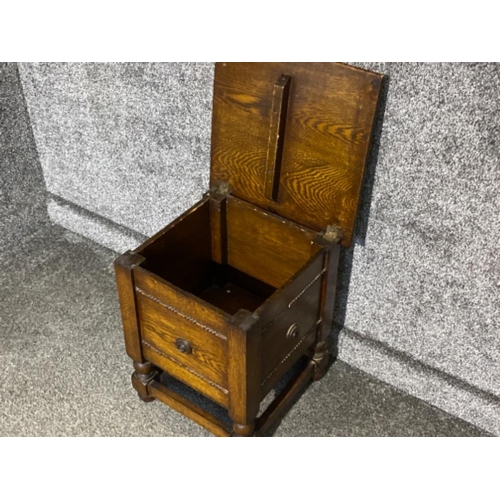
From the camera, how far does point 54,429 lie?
3.81ft

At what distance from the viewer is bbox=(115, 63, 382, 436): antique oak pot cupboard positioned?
38.1 inches

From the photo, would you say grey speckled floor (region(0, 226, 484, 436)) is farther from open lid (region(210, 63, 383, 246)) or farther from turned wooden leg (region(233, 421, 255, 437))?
open lid (region(210, 63, 383, 246))

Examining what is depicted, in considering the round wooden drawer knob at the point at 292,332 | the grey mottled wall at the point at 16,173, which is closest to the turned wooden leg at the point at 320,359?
the round wooden drawer knob at the point at 292,332

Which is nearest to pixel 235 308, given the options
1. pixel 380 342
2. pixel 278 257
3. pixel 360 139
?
pixel 278 257

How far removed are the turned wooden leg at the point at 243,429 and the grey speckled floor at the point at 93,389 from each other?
111mm

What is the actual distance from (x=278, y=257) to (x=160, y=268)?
0.19 m

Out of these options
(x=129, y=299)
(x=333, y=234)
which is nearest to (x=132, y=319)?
(x=129, y=299)

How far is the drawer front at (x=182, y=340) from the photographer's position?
0.97 metres

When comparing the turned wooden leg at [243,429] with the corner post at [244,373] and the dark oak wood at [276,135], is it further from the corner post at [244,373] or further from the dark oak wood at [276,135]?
the dark oak wood at [276,135]

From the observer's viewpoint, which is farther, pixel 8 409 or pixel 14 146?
pixel 14 146

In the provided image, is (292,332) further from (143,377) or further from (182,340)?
(143,377)

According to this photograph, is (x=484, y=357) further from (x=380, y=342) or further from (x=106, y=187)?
(x=106, y=187)

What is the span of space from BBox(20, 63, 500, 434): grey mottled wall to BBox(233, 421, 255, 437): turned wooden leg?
0.28 m

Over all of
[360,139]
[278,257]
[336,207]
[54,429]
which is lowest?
[54,429]
